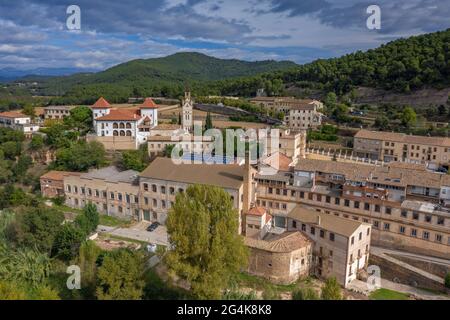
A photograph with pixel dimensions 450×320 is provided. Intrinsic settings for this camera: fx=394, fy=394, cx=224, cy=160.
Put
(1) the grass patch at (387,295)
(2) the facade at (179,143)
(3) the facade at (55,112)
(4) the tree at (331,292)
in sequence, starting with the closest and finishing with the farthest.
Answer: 1. (4) the tree at (331,292)
2. (1) the grass patch at (387,295)
3. (2) the facade at (179,143)
4. (3) the facade at (55,112)

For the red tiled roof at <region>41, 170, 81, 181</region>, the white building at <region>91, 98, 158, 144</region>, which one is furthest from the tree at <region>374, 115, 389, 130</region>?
the red tiled roof at <region>41, 170, 81, 181</region>

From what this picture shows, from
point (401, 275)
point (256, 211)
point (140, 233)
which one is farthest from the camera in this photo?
point (140, 233)

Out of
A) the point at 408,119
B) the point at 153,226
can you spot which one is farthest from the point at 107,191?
the point at 408,119

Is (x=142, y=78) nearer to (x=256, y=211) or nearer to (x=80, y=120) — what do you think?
(x=80, y=120)

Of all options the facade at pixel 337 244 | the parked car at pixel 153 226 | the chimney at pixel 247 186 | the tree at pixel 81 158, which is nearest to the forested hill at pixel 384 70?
the tree at pixel 81 158

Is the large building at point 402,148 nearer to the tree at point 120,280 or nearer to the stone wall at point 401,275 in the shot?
the stone wall at point 401,275

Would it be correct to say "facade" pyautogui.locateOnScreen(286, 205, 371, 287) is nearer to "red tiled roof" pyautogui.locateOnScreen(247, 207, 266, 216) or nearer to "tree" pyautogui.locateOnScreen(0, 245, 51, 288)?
"red tiled roof" pyautogui.locateOnScreen(247, 207, 266, 216)
